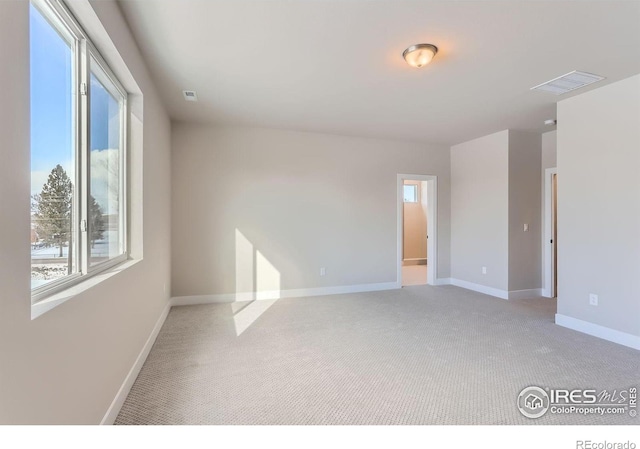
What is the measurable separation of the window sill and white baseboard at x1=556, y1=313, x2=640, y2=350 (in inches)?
175

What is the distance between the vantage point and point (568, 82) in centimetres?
303

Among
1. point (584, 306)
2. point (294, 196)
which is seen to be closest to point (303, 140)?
point (294, 196)

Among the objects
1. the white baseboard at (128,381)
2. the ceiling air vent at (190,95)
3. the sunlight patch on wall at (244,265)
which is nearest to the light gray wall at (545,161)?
the sunlight patch on wall at (244,265)

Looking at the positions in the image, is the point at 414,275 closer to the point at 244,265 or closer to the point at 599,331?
the point at 599,331

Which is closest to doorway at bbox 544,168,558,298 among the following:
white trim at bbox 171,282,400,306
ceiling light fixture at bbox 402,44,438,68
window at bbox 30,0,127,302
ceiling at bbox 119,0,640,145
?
ceiling at bbox 119,0,640,145

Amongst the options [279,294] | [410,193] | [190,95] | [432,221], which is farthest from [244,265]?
[410,193]

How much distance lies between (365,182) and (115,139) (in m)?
3.72

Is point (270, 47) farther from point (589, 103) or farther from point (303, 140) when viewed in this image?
point (589, 103)

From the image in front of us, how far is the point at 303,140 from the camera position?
4914 millimetres

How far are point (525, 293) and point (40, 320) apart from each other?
5.68 metres

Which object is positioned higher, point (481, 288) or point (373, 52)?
point (373, 52)

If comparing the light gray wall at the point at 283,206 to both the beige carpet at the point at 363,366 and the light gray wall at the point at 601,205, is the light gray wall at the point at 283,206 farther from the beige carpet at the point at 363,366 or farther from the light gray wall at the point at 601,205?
the light gray wall at the point at 601,205

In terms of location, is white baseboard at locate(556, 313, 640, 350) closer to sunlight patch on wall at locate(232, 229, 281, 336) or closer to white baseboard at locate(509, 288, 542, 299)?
white baseboard at locate(509, 288, 542, 299)

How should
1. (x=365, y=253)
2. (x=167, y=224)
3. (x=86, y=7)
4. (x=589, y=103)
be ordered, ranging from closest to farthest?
1. (x=86, y=7)
2. (x=589, y=103)
3. (x=167, y=224)
4. (x=365, y=253)
